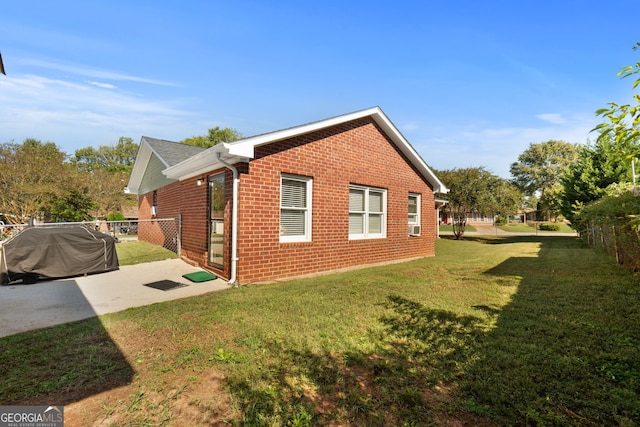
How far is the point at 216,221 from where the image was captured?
7.52 m

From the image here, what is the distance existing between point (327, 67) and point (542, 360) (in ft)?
37.4

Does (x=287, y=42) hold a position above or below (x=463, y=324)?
above

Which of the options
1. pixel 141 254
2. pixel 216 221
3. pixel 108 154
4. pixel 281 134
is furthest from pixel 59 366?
pixel 108 154

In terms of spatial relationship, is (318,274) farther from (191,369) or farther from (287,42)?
(287,42)

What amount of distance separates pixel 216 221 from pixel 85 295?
301 centimetres

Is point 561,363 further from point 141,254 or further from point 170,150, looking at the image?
point 170,150

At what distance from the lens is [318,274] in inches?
299

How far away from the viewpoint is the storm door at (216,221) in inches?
287

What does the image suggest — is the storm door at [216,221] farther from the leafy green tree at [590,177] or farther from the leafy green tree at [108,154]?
the leafy green tree at [108,154]

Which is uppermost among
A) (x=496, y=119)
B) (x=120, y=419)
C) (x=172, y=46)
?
(x=172, y=46)

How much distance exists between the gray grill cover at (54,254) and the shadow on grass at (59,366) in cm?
376

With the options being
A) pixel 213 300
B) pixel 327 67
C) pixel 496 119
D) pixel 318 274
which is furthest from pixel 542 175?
pixel 213 300

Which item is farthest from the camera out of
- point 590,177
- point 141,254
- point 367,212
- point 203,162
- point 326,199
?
point 590,177

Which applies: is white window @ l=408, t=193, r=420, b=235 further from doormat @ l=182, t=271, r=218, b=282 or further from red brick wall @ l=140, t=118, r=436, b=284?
doormat @ l=182, t=271, r=218, b=282
